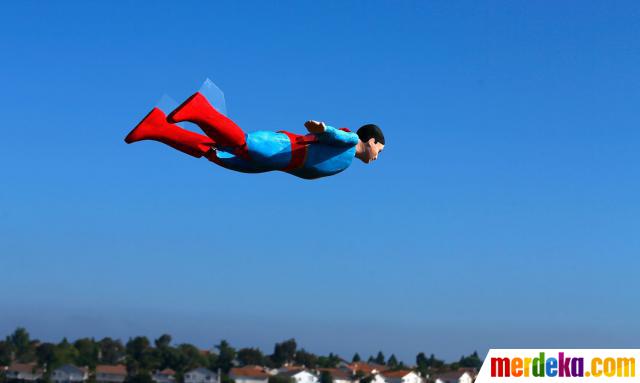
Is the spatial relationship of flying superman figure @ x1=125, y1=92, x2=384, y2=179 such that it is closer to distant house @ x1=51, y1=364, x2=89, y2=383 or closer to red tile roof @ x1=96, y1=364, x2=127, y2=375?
distant house @ x1=51, y1=364, x2=89, y2=383

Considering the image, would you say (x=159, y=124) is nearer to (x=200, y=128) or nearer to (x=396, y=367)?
(x=200, y=128)

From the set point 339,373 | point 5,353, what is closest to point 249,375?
point 339,373

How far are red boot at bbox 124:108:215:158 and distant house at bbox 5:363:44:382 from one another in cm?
13952

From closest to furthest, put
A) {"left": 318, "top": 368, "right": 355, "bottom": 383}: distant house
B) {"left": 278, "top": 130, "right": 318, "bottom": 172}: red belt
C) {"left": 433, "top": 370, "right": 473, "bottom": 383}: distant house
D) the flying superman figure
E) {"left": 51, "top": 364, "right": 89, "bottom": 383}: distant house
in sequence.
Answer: the flying superman figure → {"left": 278, "top": 130, "right": 318, "bottom": 172}: red belt → {"left": 433, "top": 370, "right": 473, "bottom": 383}: distant house → {"left": 51, "top": 364, "right": 89, "bottom": 383}: distant house → {"left": 318, "top": 368, "right": 355, "bottom": 383}: distant house

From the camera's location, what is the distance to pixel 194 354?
5866 inches

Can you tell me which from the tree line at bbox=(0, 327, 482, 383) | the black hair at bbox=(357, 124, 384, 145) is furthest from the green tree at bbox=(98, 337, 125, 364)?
the black hair at bbox=(357, 124, 384, 145)

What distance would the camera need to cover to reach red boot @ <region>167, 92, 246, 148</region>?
1143cm

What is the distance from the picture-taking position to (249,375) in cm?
14462

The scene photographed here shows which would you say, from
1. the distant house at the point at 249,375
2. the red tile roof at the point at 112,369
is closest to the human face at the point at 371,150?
the distant house at the point at 249,375

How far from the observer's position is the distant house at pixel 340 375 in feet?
478

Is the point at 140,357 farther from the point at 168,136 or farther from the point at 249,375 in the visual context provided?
the point at 168,136

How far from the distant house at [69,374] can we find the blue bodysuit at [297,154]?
13787cm

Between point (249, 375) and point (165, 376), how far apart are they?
11.0 m

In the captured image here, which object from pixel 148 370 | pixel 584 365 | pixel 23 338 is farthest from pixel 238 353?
pixel 584 365
